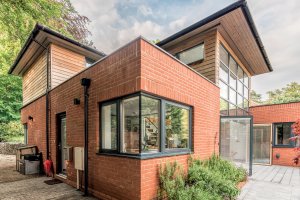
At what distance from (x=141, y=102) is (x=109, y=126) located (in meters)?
1.37

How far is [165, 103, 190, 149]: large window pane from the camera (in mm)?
4520

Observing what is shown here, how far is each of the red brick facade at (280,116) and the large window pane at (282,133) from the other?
0.33 metres

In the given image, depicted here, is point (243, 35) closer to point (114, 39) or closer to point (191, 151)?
point (191, 151)

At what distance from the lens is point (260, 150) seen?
1108 cm

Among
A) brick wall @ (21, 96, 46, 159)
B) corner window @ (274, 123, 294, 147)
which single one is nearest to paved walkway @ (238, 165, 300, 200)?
corner window @ (274, 123, 294, 147)

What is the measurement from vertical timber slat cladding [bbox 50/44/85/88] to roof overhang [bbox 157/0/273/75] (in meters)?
4.25

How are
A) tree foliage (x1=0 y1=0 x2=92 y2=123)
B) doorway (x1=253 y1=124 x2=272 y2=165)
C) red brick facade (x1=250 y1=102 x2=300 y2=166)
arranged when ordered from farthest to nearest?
doorway (x1=253 y1=124 x2=272 y2=165)
red brick facade (x1=250 y1=102 x2=300 y2=166)
tree foliage (x1=0 y1=0 x2=92 y2=123)

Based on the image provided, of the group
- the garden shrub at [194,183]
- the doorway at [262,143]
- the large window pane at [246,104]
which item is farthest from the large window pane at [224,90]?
the doorway at [262,143]

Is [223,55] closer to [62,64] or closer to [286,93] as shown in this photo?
[62,64]

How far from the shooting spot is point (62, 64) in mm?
8414

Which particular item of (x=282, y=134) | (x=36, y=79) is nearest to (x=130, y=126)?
(x=36, y=79)

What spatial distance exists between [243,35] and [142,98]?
19.8 ft

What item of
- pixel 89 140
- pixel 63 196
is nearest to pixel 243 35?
pixel 89 140

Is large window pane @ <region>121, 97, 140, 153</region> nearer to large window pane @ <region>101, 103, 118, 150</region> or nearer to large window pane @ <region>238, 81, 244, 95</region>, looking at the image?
large window pane @ <region>101, 103, 118, 150</region>
